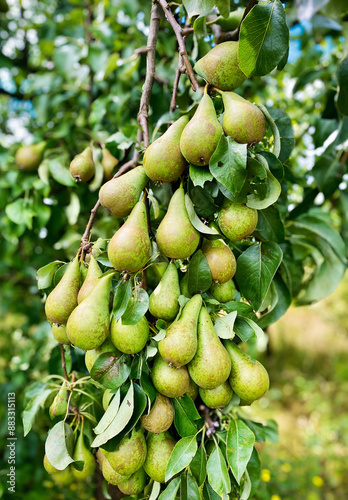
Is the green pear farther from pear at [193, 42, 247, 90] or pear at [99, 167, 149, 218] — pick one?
pear at [193, 42, 247, 90]

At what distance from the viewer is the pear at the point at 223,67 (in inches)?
26.5

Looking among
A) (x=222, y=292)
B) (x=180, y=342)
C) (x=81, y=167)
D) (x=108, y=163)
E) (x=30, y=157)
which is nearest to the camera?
(x=180, y=342)

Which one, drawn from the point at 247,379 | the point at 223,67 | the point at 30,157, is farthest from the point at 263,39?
the point at 30,157

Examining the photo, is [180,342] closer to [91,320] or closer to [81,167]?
[91,320]

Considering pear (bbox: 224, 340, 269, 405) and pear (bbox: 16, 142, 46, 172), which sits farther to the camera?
pear (bbox: 16, 142, 46, 172)

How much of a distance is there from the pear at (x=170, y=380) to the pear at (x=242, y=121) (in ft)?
1.27

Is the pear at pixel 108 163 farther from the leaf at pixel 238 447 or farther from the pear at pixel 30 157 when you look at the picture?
the leaf at pixel 238 447

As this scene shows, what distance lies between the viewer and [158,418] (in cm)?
64

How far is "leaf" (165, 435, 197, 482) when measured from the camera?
623 millimetres

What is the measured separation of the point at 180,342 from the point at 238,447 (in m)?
0.23

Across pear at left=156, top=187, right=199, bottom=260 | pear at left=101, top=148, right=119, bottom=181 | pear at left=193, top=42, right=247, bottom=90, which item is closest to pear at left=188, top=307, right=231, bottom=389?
pear at left=156, top=187, right=199, bottom=260

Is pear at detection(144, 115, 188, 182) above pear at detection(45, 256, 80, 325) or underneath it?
above

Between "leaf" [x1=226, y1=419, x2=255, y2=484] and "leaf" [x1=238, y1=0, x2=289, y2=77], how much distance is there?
62 centimetres

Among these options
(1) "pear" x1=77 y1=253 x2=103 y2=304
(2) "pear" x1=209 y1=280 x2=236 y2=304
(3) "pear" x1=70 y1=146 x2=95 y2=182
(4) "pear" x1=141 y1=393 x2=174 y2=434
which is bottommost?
(4) "pear" x1=141 y1=393 x2=174 y2=434
